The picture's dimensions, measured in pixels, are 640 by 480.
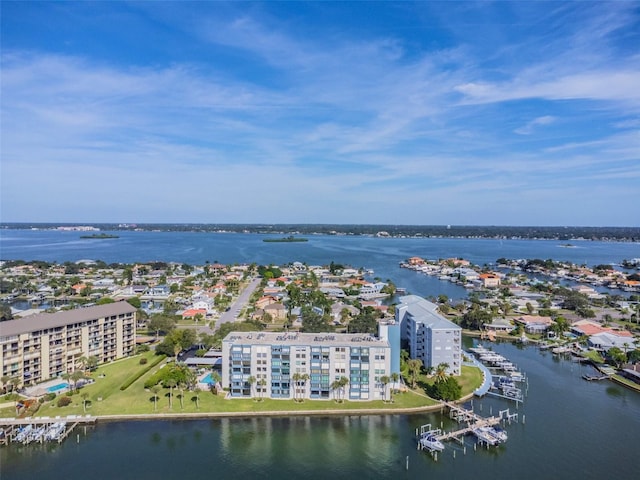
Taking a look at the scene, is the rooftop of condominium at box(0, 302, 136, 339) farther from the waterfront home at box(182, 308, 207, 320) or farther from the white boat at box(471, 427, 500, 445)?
the white boat at box(471, 427, 500, 445)

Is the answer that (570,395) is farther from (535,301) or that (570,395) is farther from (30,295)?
(30,295)

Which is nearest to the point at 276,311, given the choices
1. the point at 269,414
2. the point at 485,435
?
the point at 269,414

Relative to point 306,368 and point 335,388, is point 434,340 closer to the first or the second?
point 335,388

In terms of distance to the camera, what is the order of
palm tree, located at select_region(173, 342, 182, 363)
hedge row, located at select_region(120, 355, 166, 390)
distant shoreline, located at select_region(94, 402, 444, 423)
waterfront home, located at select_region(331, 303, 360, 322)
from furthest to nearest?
waterfront home, located at select_region(331, 303, 360, 322), palm tree, located at select_region(173, 342, 182, 363), hedge row, located at select_region(120, 355, 166, 390), distant shoreline, located at select_region(94, 402, 444, 423)

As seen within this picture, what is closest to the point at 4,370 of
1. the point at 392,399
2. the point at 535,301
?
the point at 392,399

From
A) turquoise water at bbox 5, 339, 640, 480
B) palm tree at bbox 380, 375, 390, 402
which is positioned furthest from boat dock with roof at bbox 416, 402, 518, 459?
palm tree at bbox 380, 375, 390, 402
